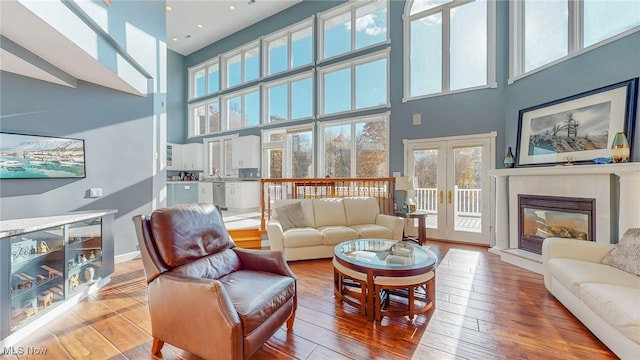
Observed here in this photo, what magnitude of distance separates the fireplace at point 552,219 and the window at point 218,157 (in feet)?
24.1

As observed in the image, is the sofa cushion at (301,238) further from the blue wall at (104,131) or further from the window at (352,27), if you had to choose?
the window at (352,27)

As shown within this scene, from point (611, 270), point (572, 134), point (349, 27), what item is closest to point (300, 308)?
point (611, 270)

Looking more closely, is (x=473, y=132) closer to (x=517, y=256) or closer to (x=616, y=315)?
(x=517, y=256)

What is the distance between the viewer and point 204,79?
9375mm

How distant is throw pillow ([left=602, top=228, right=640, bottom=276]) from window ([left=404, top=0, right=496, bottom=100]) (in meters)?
3.18

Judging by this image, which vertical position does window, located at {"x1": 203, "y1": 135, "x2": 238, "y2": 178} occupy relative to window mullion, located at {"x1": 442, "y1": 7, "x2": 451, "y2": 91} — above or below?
below

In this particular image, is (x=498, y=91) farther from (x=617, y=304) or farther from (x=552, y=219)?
(x=617, y=304)

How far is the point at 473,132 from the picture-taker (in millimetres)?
4734

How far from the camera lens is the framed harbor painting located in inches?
111

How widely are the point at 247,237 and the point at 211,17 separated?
6.63 m

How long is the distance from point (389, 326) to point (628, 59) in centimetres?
377

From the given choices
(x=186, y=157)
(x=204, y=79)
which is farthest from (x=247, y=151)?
(x=204, y=79)

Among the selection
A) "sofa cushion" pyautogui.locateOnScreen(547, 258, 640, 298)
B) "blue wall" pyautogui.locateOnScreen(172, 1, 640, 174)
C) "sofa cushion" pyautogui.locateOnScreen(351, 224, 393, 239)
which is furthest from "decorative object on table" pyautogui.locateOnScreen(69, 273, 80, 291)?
"blue wall" pyautogui.locateOnScreen(172, 1, 640, 174)

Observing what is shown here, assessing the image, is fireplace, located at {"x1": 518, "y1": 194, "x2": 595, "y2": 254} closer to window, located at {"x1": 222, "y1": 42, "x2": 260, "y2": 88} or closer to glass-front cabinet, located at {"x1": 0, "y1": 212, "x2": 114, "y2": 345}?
glass-front cabinet, located at {"x1": 0, "y1": 212, "x2": 114, "y2": 345}
